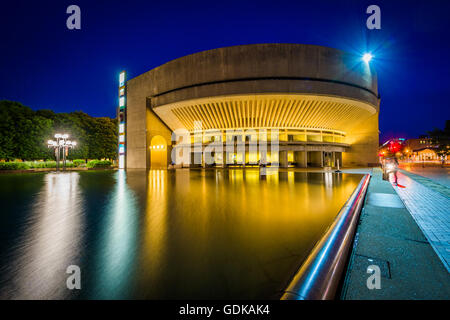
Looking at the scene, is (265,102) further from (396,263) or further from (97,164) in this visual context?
(97,164)

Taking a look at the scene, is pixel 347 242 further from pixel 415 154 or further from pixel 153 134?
pixel 415 154

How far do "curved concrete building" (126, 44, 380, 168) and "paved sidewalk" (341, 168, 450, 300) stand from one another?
853 inches

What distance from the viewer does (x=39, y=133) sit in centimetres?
3097

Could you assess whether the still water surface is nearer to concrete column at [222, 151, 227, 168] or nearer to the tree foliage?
concrete column at [222, 151, 227, 168]

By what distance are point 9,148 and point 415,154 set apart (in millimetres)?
138170

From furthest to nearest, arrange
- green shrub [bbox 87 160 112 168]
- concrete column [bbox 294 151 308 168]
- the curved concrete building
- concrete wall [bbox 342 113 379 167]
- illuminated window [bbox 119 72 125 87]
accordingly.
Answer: concrete wall [bbox 342 113 379 167], illuminated window [bbox 119 72 125 87], green shrub [bbox 87 160 112 168], concrete column [bbox 294 151 308 168], the curved concrete building

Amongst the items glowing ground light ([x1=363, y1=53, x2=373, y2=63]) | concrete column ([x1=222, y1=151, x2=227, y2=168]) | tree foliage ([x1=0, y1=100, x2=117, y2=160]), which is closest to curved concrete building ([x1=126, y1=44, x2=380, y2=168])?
glowing ground light ([x1=363, y1=53, x2=373, y2=63])

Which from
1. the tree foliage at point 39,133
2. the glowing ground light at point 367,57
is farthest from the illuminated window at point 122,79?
the glowing ground light at point 367,57

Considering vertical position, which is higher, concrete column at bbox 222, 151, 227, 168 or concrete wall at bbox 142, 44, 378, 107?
concrete wall at bbox 142, 44, 378, 107

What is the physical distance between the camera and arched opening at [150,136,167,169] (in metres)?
30.0

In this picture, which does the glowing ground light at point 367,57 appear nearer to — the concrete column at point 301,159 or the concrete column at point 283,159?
the concrete column at point 301,159

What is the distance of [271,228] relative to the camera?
3418 millimetres

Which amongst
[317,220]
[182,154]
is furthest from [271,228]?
[182,154]

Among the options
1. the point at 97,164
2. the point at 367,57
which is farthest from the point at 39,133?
the point at 367,57
